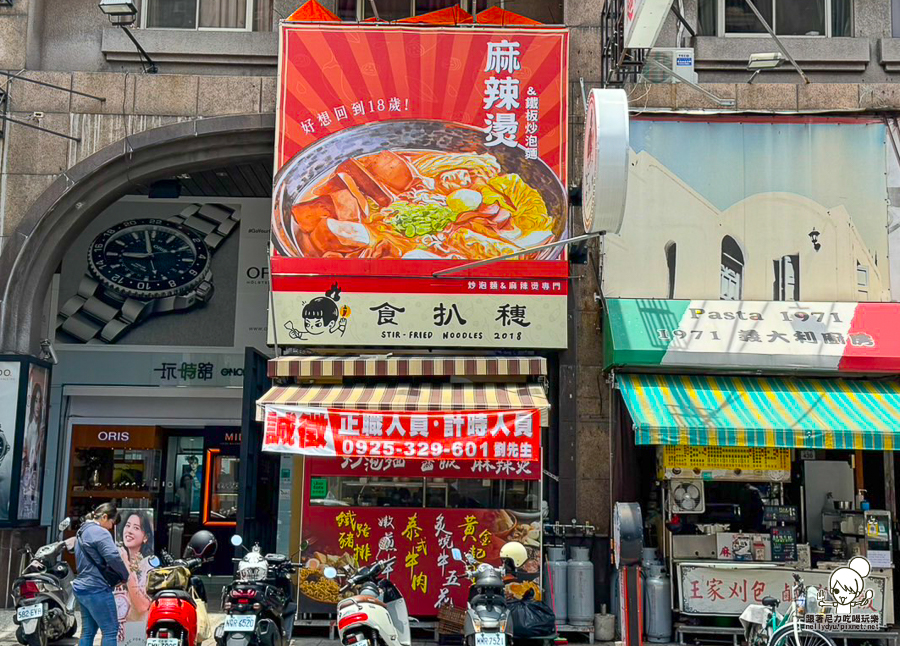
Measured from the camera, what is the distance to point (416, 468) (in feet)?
41.3

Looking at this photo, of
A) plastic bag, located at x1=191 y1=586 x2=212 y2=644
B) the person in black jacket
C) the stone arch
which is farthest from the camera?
the stone arch

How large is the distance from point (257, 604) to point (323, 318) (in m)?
4.55

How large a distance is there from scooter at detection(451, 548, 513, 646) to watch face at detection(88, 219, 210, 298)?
933cm

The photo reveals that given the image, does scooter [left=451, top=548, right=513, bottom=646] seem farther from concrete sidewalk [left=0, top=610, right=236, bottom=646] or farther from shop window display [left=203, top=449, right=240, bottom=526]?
shop window display [left=203, top=449, right=240, bottom=526]

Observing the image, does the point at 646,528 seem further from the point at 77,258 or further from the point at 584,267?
the point at 77,258

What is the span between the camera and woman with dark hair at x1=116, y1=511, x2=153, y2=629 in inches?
433

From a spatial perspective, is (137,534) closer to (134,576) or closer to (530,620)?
(134,576)

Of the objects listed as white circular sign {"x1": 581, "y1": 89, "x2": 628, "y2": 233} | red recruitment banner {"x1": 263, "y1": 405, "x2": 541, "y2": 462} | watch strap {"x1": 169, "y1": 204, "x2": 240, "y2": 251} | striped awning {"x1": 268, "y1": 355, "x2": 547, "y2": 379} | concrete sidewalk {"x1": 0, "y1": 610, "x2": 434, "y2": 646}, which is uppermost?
watch strap {"x1": 169, "y1": 204, "x2": 240, "y2": 251}

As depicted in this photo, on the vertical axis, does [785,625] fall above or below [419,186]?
below

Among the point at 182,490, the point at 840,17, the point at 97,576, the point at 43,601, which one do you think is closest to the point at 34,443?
the point at 182,490

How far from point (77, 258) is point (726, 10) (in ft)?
36.2

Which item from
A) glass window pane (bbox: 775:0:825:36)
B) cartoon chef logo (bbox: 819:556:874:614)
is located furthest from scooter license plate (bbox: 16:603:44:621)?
glass window pane (bbox: 775:0:825:36)

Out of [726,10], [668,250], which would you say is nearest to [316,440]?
[668,250]

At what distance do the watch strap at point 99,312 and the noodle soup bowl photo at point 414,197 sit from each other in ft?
15.1
